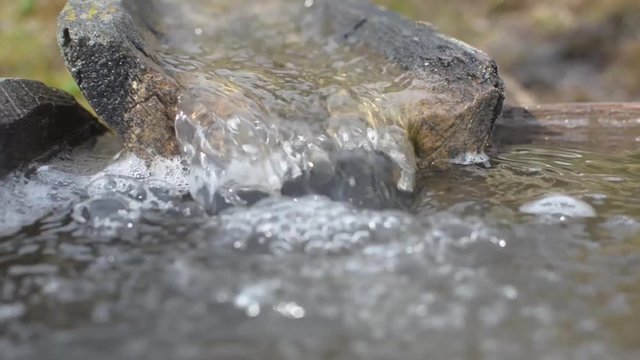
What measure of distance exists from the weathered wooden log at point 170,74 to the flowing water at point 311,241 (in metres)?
0.10

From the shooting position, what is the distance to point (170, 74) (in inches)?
112

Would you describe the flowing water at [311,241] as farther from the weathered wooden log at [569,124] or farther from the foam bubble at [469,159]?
the weathered wooden log at [569,124]

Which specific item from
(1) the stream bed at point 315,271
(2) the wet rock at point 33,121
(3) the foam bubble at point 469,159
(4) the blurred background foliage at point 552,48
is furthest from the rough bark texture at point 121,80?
(4) the blurred background foliage at point 552,48

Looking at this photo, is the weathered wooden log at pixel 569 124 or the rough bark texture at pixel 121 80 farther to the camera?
the weathered wooden log at pixel 569 124

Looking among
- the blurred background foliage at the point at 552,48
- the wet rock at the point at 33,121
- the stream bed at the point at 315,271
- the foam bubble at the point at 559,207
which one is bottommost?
the blurred background foliage at the point at 552,48

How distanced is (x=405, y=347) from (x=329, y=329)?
0.18 metres

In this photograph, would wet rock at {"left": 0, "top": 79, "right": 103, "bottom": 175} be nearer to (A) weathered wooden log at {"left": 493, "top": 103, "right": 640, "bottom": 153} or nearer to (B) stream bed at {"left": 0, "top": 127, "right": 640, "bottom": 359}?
(B) stream bed at {"left": 0, "top": 127, "right": 640, "bottom": 359}

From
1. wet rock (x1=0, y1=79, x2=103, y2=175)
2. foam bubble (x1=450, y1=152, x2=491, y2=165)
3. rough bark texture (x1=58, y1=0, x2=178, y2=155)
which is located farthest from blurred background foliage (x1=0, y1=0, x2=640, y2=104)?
rough bark texture (x1=58, y1=0, x2=178, y2=155)

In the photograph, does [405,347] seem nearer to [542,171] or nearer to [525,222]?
[525,222]

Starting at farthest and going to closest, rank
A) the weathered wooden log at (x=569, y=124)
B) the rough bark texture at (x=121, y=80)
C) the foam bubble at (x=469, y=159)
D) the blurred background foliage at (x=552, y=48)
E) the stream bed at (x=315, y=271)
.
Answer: the blurred background foliage at (x=552, y=48), the weathered wooden log at (x=569, y=124), the foam bubble at (x=469, y=159), the rough bark texture at (x=121, y=80), the stream bed at (x=315, y=271)

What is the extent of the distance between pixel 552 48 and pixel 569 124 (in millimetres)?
2791

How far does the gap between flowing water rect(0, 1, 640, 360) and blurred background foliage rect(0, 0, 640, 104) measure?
115 inches

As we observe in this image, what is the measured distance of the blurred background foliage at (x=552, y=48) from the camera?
5.94 m

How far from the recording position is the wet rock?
8.49ft
